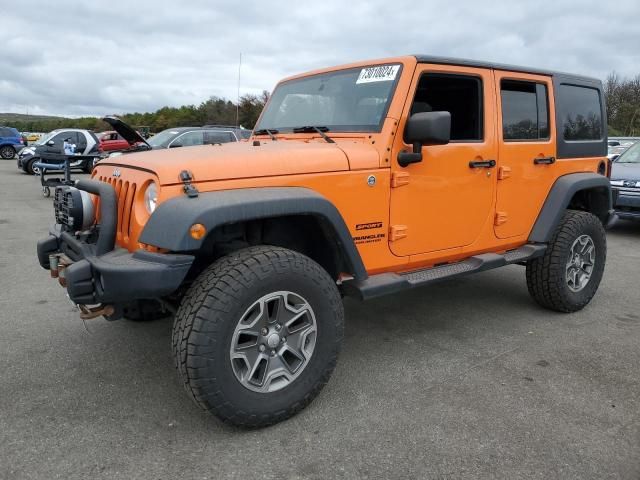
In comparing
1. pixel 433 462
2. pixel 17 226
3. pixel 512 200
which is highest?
pixel 512 200

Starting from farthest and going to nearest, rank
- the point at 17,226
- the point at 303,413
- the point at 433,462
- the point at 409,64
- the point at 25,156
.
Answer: the point at 25,156 → the point at 17,226 → the point at 409,64 → the point at 303,413 → the point at 433,462

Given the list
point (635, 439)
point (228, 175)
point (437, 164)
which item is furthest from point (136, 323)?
point (635, 439)

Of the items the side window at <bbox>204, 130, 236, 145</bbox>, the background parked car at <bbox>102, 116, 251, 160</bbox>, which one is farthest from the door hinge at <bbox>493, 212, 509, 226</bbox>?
the side window at <bbox>204, 130, 236, 145</bbox>

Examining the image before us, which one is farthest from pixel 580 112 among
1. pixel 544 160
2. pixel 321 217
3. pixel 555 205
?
pixel 321 217

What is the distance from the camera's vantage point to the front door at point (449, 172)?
324 cm

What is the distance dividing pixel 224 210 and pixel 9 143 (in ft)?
90.0

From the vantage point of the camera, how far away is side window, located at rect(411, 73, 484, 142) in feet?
11.6

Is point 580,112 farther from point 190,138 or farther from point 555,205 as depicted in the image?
point 190,138

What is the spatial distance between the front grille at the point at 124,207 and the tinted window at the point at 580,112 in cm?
347

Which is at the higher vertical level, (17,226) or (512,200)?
(512,200)

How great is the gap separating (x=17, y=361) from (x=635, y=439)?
367 centimetres

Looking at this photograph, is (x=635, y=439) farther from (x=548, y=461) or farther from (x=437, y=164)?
(x=437, y=164)

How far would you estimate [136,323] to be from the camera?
4.04 m

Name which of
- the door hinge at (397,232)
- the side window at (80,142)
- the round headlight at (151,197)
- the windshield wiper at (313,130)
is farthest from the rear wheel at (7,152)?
the door hinge at (397,232)
